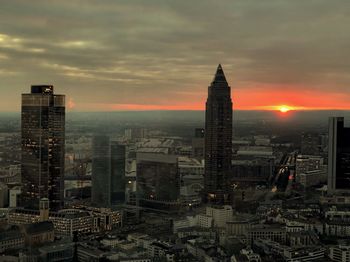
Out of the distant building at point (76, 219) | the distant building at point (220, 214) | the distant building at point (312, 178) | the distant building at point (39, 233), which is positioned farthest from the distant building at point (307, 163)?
the distant building at point (39, 233)

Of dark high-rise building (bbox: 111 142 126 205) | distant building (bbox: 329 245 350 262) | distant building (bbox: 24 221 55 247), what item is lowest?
distant building (bbox: 329 245 350 262)

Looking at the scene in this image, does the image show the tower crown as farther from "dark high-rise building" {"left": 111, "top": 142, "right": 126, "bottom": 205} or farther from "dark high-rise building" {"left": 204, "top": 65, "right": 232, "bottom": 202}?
"dark high-rise building" {"left": 111, "top": 142, "right": 126, "bottom": 205}

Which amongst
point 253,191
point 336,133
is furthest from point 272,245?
point 336,133

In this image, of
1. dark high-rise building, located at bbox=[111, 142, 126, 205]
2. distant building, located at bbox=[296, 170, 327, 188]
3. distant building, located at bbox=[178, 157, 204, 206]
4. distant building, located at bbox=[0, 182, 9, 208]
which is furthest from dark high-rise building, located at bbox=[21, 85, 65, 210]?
distant building, located at bbox=[296, 170, 327, 188]

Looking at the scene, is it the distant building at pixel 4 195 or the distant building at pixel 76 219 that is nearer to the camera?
the distant building at pixel 76 219

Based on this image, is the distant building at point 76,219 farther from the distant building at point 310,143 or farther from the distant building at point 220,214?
the distant building at point 310,143

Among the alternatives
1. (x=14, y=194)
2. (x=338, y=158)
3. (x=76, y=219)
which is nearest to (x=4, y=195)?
(x=14, y=194)

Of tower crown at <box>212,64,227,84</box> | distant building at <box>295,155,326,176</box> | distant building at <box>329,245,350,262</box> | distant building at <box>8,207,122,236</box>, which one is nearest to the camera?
distant building at <box>329,245,350,262</box>
